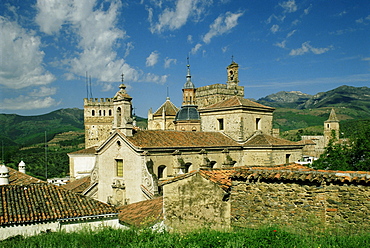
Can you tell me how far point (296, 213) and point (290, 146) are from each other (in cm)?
2027

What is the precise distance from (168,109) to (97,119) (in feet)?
48.6

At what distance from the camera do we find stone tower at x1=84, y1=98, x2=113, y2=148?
5838 centimetres

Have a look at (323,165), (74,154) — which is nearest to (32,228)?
(323,165)

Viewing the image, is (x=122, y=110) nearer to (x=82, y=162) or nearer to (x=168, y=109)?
(x=82, y=162)

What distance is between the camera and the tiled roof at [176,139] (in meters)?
24.3

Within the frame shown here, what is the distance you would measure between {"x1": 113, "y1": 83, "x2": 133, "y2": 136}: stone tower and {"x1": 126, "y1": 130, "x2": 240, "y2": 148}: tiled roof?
1167 mm

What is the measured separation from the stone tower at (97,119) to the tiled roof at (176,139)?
32.5 m

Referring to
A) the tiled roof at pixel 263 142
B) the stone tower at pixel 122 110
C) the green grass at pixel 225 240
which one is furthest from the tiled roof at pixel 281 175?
the tiled roof at pixel 263 142

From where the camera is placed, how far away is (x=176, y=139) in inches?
1030

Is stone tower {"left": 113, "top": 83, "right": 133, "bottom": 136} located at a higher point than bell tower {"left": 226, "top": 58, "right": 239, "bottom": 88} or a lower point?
lower

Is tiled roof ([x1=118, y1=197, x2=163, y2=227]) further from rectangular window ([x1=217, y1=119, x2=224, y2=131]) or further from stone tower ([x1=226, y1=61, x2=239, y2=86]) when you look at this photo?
stone tower ([x1=226, y1=61, x2=239, y2=86])

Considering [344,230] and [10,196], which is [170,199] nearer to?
[344,230]

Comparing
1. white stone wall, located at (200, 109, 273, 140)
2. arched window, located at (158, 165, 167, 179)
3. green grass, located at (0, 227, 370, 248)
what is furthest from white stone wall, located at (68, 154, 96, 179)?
green grass, located at (0, 227, 370, 248)

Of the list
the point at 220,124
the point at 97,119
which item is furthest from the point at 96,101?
the point at 220,124
